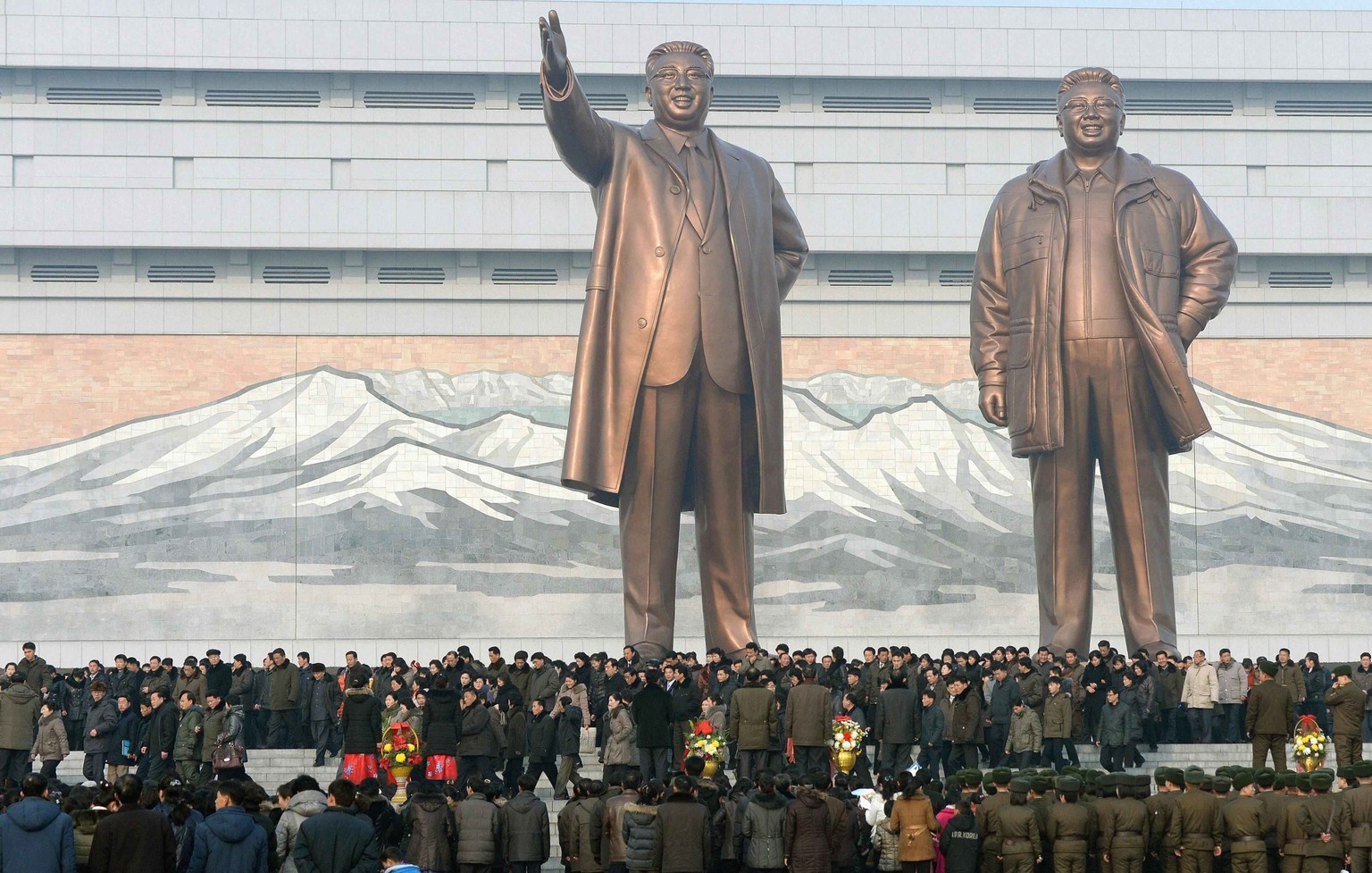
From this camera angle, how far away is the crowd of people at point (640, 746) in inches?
359

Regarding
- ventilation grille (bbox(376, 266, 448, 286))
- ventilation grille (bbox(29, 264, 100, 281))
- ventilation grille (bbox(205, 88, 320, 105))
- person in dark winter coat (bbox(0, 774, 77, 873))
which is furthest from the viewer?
ventilation grille (bbox(205, 88, 320, 105))

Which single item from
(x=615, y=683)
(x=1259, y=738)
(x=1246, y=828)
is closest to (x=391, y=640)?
(x=615, y=683)

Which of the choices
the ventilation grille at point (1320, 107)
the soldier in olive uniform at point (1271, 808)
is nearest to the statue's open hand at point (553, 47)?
the soldier in olive uniform at point (1271, 808)

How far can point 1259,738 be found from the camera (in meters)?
13.0

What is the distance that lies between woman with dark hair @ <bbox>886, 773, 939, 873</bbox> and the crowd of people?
2 centimetres

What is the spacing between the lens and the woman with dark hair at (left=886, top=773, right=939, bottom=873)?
990cm

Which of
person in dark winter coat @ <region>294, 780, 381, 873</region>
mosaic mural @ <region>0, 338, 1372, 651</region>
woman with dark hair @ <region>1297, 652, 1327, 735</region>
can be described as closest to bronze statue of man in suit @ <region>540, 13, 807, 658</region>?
woman with dark hair @ <region>1297, 652, 1327, 735</region>

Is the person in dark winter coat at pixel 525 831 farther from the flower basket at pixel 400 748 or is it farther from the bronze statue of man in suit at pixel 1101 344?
the bronze statue of man in suit at pixel 1101 344

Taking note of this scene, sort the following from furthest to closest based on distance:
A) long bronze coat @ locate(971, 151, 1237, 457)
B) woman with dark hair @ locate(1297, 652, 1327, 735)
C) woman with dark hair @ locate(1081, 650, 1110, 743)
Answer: woman with dark hair @ locate(1297, 652, 1327, 735) < long bronze coat @ locate(971, 151, 1237, 457) < woman with dark hair @ locate(1081, 650, 1110, 743)

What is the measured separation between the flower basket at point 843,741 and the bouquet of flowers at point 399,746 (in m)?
2.71

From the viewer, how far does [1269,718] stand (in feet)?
42.2

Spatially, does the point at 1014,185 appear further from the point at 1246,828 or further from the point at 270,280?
the point at 270,280

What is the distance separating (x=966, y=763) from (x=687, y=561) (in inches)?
499

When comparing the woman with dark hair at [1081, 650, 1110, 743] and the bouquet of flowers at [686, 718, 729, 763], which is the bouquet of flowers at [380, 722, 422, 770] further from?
the woman with dark hair at [1081, 650, 1110, 743]
